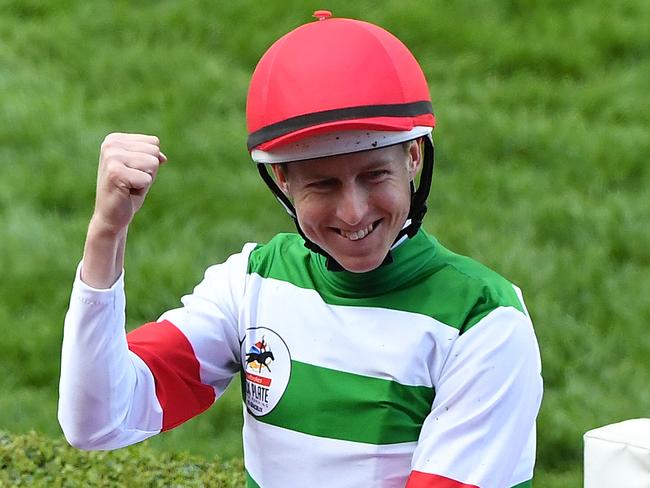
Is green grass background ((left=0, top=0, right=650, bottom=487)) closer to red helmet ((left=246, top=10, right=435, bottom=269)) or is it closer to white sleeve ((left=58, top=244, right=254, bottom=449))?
white sleeve ((left=58, top=244, right=254, bottom=449))

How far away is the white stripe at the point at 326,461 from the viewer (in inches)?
99.3

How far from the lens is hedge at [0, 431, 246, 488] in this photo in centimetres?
409

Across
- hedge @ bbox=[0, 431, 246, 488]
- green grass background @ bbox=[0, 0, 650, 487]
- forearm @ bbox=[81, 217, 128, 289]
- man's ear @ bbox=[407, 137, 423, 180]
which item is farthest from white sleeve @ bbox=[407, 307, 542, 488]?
green grass background @ bbox=[0, 0, 650, 487]

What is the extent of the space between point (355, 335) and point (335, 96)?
480 mm

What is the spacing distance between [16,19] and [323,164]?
5649 millimetres

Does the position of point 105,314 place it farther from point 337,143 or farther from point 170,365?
point 337,143

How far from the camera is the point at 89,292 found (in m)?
2.43

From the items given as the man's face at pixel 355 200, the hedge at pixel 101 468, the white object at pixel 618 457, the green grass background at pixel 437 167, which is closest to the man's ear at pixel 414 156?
the man's face at pixel 355 200

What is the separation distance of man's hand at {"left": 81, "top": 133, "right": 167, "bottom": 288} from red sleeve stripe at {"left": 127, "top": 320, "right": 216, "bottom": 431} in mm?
316

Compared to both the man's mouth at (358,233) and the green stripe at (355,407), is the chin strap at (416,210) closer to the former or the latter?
the man's mouth at (358,233)

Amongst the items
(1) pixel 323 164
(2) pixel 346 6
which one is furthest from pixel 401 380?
(2) pixel 346 6

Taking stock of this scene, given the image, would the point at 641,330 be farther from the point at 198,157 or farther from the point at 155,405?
the point at 155,405

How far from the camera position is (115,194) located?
93.5 inches

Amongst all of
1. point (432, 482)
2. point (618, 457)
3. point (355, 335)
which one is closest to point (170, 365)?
point (355, 335)
